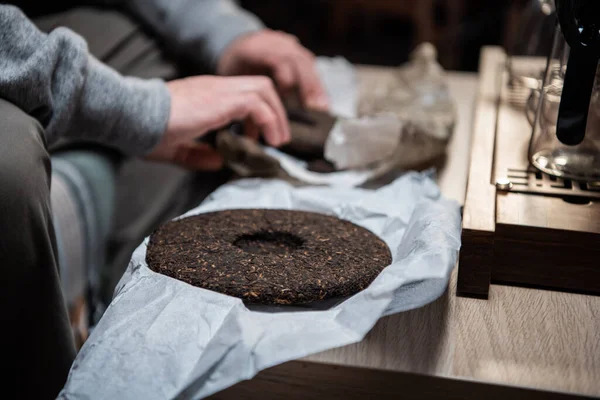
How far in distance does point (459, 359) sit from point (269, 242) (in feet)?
0.80

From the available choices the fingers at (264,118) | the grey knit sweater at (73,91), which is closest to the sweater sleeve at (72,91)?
the grey knit sweater at (73,91)

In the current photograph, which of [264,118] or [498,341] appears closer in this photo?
[498,341]

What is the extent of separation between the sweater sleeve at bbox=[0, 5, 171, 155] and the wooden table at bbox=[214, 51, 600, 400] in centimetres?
35

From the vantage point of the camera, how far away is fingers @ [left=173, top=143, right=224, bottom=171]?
38.4 inches

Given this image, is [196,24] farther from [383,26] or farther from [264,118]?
[383,26]

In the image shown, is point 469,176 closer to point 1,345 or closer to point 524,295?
point 524,295

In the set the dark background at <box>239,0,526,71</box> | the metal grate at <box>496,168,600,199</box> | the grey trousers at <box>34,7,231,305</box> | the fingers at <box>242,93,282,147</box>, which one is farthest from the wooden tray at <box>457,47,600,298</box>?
the dark background at <box>239,0,526,71</box>

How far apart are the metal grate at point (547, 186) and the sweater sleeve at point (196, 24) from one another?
2.23ft

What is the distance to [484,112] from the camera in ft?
3.30

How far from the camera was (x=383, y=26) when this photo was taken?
3.41m

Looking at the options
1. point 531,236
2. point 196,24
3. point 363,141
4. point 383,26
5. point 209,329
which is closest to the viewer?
point 209,329

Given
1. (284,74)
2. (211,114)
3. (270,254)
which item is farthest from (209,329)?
(284,74)

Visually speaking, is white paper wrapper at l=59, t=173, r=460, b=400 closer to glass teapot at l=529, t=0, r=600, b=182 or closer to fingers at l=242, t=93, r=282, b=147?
glass teapot at l=529, t=0, r=600, b=182

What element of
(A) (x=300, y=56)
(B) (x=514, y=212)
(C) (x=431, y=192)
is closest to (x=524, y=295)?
(B) (x=514, y=212)
